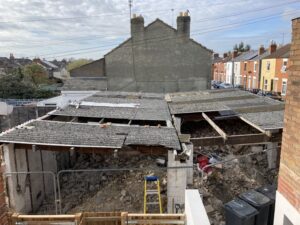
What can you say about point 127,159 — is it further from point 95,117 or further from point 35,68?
point 35,68

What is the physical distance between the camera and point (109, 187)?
423 inches

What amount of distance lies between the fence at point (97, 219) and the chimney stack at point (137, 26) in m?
21.5

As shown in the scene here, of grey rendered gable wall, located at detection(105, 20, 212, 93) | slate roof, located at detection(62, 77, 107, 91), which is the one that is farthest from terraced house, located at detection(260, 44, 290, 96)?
slate roof, located at detection(62, 77, 107, 91)

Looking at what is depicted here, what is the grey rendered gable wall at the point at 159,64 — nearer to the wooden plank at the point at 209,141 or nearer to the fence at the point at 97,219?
the wooden plank at the point at 209,141

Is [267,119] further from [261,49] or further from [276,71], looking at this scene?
[261,49]

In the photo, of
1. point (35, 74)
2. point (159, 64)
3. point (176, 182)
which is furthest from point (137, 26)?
point (35, 74)

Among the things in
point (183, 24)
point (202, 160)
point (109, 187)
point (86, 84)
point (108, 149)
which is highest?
point (183, 24)

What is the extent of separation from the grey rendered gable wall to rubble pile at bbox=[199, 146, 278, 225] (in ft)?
42.5

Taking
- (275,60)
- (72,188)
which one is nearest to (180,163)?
(72,188)

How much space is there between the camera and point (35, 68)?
47719 mm

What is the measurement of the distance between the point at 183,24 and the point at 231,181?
17158 mm

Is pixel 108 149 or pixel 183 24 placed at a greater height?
pixel 183 24

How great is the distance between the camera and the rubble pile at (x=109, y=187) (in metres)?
9.48

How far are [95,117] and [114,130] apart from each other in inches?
102
